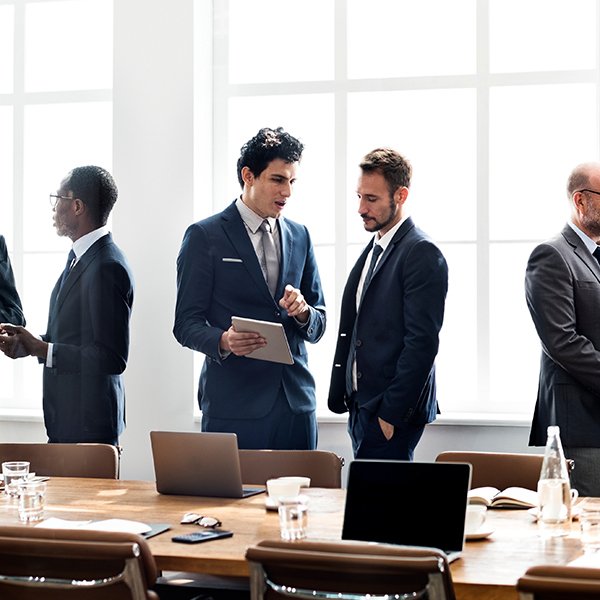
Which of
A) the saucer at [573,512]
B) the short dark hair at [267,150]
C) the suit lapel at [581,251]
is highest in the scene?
the short dark hair at [267,150]

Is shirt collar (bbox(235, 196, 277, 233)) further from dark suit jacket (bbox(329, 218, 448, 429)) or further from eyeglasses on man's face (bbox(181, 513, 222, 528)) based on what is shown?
eyeglasses on man's face (bbox(181, 513, 222, 528))

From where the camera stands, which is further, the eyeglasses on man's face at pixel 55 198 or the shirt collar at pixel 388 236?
the eyeglasses on man's face at pixel 55 198

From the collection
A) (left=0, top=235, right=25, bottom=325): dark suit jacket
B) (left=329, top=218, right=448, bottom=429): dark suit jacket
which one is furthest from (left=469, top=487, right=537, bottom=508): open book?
(left=0, top=235, right=25, bottom=325): dark suit jacket

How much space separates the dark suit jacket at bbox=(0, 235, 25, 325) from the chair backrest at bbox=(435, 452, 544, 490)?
213 cm

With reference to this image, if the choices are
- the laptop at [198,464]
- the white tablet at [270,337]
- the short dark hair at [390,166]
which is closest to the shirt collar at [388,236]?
the short dark hair at [390,166]

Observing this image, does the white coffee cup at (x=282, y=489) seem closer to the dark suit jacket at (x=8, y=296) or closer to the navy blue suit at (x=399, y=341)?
the navy blue suit at (x=399, y=341)

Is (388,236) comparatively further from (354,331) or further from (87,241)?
(87,241)

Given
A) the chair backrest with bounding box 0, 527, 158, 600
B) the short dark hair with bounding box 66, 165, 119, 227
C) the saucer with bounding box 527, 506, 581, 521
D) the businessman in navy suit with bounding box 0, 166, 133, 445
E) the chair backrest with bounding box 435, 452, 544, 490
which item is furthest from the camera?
the short dark hair with bounding box 66, 165, 119, 227

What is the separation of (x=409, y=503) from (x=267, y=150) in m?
2.10

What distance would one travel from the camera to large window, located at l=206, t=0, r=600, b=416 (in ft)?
14.3

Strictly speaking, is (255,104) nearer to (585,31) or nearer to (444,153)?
(444,153)

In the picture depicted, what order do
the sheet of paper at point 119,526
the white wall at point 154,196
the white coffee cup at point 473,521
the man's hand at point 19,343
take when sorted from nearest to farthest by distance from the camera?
the white coffee cup at point 473,521 → the sheet of paper at point 119,526 → the man's hand at point 19,343 → the white wall at point 154,196

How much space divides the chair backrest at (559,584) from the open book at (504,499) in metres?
0.91

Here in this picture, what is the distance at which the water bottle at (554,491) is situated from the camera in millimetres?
2027
